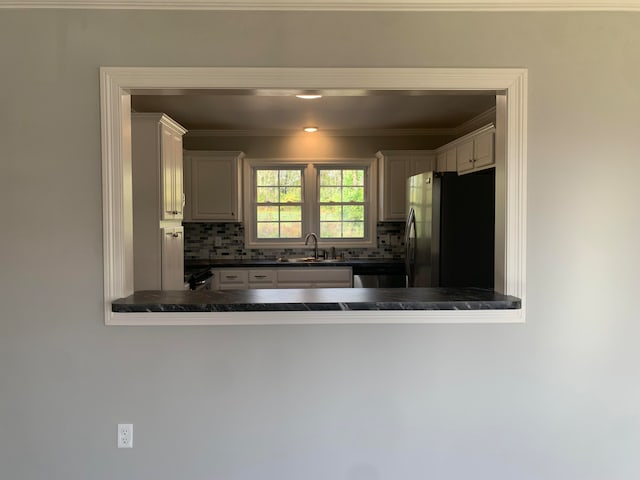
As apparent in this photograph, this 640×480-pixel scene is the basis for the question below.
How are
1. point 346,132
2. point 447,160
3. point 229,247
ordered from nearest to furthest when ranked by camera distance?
point 447,160 → point 346,132 → point 229,247

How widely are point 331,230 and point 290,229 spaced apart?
1.62 ft

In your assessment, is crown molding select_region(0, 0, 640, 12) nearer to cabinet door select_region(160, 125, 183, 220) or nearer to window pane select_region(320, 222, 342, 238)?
cabinet door select_region(160, 125, 183, 220)

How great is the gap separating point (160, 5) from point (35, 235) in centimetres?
115

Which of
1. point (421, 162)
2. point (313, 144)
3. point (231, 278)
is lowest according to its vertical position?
point (231, 278)

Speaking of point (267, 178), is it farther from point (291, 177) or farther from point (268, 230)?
point (268, 230)

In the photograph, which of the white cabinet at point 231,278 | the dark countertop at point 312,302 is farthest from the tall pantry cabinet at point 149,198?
the white cabinet at point 231,278

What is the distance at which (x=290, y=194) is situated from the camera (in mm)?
4957

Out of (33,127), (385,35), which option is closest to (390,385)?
(385,35)

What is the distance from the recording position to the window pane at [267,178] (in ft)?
16.2

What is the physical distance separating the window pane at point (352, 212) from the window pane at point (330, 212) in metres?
0.06

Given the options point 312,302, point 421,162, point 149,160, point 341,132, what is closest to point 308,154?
point 341,132

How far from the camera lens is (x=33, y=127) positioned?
1.81 meters

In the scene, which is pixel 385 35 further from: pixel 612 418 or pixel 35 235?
pixel 612 418

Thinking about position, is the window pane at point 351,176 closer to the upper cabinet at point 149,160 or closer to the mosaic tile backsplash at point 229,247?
the mosaic tile backsplash at point 229,247
